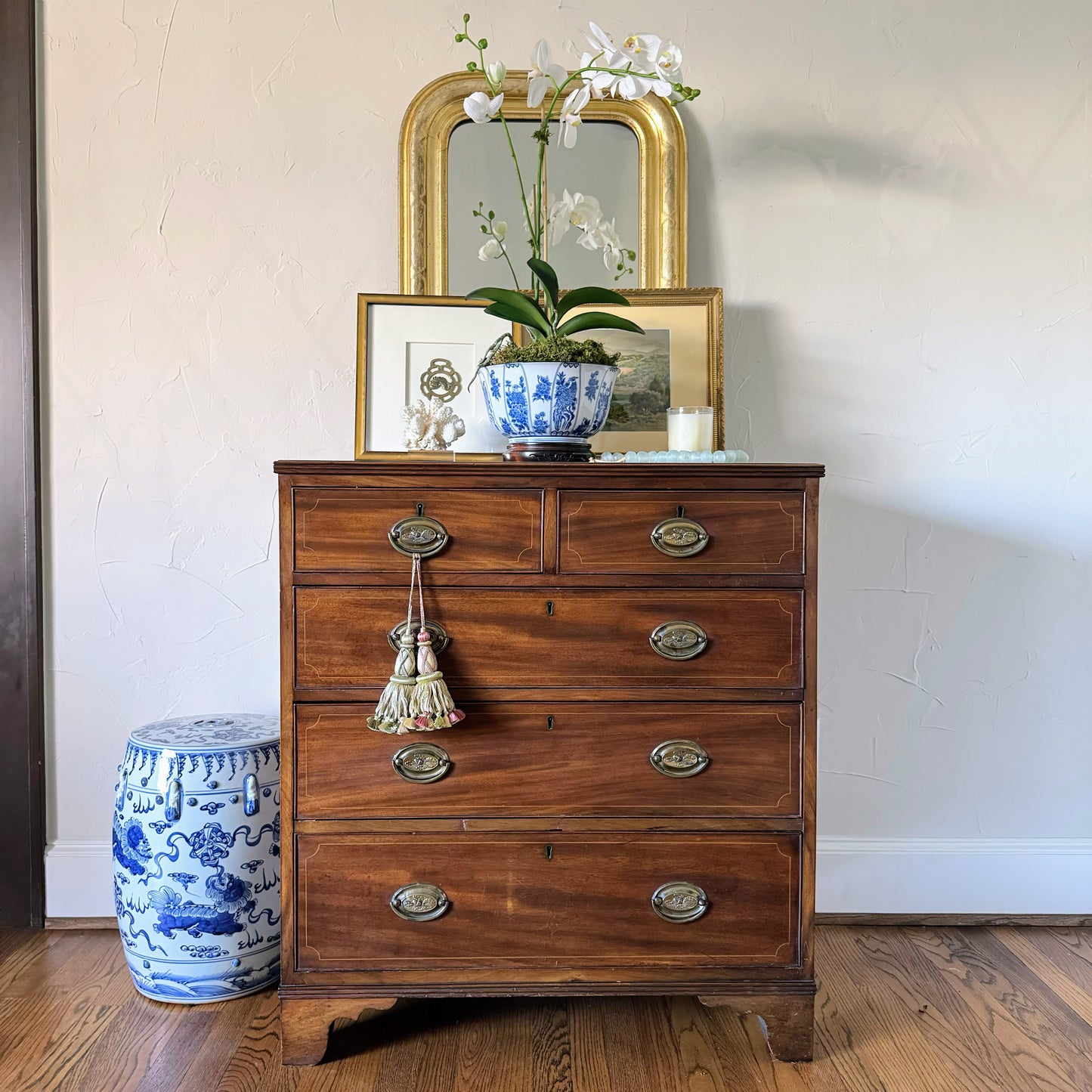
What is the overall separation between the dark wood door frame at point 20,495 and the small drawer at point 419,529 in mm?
900

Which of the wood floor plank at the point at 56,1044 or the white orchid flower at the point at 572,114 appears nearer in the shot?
the wood floor plank at the point at 56,1044

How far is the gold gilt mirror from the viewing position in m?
1.96

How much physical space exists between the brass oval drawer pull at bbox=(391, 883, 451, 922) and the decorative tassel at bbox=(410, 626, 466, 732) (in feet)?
0.90

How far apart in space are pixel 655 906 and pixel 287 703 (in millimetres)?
670

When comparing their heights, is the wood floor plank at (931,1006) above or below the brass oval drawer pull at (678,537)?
below

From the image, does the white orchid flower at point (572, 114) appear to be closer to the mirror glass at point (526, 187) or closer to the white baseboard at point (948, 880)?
the mirror glass at point (526, 187)

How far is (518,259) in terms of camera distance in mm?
1978

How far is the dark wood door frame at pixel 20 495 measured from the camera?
1966 mm

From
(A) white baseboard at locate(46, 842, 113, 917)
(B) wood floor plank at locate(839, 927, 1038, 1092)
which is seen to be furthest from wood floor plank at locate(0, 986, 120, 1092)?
(B) wood floor plank at locate(839, 927, 1038, 1092)

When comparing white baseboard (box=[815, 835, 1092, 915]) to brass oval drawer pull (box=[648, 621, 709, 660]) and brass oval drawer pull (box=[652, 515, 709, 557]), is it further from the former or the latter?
brass oval drawer pull (box=[652, 515, 709, 557])

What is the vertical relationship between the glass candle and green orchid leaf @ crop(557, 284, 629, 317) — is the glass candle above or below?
below

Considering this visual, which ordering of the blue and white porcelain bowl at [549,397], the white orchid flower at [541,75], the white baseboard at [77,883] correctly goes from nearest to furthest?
the blue and white porcelain bowl at [549,397]
the white orchid flower at [541,75]
the white baseboard at [77,883]

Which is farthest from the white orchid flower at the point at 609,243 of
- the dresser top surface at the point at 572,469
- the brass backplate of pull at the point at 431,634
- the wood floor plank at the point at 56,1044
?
the wood floor plank at the point at 56,1044

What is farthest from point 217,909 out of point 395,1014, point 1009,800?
point 1009,800
